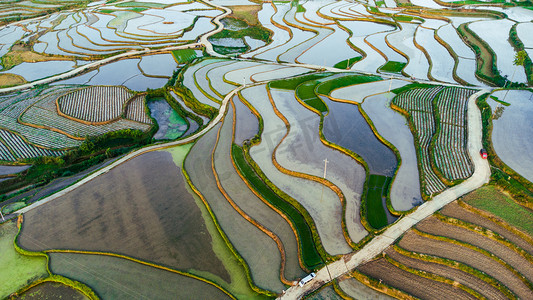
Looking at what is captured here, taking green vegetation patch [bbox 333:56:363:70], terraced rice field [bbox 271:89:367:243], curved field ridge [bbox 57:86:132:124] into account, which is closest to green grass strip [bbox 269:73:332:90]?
green vegetation patch [bbox 333:56:363:70]

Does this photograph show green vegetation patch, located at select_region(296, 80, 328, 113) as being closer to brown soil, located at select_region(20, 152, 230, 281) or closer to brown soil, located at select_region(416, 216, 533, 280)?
brown soil, located at select_region(20, 152, 230, 281)

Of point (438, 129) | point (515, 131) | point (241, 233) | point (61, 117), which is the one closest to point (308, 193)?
point (241, 233)

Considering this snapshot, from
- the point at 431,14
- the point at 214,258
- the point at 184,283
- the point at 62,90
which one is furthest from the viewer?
the point at 431,14

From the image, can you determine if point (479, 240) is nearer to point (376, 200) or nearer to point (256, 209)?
point (376, 200)

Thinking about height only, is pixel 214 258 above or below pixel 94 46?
below

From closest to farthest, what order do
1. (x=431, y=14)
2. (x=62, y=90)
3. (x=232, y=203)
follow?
(x=232, y=203) < (x=62, y=90) < (x=431, y=14)

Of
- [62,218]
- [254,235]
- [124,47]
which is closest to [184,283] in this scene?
[254,235]

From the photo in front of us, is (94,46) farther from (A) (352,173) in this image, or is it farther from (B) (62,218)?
(A) (352,173)
